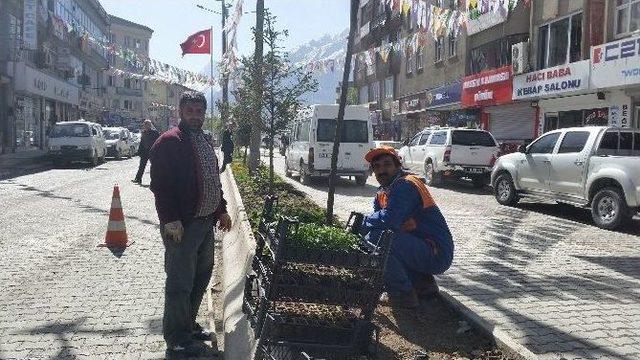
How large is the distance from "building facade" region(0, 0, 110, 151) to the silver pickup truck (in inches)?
1030

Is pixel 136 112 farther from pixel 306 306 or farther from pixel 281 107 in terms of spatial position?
pixel 306 306

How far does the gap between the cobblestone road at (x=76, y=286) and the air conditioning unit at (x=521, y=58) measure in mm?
15253

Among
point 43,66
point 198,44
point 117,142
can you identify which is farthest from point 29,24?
point 198,44

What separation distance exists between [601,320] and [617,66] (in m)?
13.4

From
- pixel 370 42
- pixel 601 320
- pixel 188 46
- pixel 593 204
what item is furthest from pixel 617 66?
pixel 370 42

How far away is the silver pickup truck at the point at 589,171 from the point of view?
31.8 ft

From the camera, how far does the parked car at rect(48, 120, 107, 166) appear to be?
2225cm

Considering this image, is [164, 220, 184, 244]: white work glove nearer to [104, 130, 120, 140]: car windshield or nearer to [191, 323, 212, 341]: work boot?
[191, 323, 212, 341]: work boot

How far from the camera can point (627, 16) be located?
17.0 meters

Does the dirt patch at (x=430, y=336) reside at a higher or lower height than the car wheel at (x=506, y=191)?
lower

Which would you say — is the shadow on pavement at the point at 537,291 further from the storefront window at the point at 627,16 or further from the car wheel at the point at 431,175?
the storefront window at the point at 627,16

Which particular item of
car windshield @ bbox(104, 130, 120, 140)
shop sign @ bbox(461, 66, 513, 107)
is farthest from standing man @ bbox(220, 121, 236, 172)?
car windshield @ bbox(104, 130, 120, 140)

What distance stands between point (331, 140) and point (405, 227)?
502 inches

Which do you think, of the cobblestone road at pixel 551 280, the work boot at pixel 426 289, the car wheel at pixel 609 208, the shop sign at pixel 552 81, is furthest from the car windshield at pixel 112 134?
the work boot at pixel 426 289
